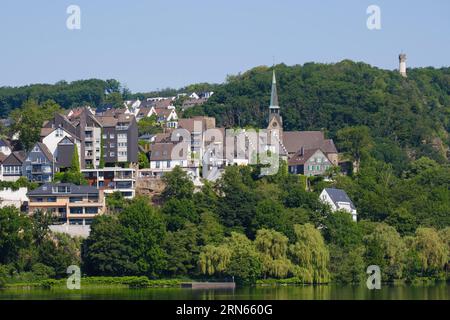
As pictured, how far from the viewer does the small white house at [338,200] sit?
88.3 m

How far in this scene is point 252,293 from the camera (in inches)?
2662

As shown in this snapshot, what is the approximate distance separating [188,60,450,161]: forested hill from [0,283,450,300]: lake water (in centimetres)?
4194

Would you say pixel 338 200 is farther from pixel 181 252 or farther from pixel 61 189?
pixel 61 189

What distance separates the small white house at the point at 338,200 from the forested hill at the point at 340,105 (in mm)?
22639

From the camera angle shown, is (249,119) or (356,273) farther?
(249,119)

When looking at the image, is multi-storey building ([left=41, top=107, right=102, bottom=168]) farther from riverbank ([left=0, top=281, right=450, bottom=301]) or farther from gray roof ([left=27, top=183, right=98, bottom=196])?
riverbank ([left=0, top=281, right=450, bottom=301])

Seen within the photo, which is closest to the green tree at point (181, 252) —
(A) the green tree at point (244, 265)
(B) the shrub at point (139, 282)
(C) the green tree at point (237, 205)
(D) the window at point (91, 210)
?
(B) the shrub at point (139, 282)

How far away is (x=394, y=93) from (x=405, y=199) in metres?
41.5

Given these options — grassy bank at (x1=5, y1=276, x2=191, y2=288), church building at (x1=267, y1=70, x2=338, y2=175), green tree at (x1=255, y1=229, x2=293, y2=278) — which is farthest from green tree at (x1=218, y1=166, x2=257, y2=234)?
church building at (x1=267, y1=70, x2=338, y2=175)

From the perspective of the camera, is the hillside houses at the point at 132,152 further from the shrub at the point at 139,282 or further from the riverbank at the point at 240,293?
the riverbank at the point at 240,293

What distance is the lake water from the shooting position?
210ft
